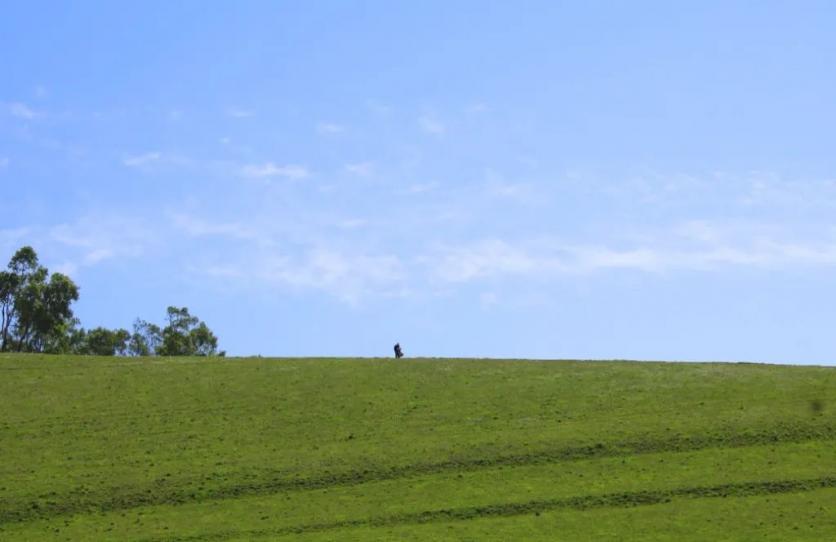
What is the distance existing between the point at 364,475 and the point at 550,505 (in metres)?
9.26

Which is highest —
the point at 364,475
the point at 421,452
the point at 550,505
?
the point at 421,452

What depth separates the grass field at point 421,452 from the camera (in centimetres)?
4731

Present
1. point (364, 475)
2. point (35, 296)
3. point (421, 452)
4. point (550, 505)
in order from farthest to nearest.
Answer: point (35, 296)
point (421, 452)
point (364, 475)
point (550, 505)

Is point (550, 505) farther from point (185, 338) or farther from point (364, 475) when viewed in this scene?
point (185, 338)

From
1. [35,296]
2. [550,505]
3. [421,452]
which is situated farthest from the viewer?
[35,296]

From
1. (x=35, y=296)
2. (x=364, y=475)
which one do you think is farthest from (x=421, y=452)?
(x=35, y=296)

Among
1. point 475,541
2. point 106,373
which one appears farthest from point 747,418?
point 106,373

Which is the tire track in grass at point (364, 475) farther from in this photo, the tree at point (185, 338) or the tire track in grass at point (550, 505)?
the tree at point (185, 338)

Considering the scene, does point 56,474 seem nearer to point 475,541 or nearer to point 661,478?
point 475,541

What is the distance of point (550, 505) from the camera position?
48.9 m

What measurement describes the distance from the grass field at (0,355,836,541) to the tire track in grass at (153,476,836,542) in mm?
100

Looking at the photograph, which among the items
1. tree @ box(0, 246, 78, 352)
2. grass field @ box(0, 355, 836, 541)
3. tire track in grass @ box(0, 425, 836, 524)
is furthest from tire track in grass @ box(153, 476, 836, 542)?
tree @ box(0, 246, 78, 352)

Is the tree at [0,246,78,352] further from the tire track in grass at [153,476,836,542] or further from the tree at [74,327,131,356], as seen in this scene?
the tire track in grass at [153,476,836,542]

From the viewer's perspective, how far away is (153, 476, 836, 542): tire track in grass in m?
46.5
